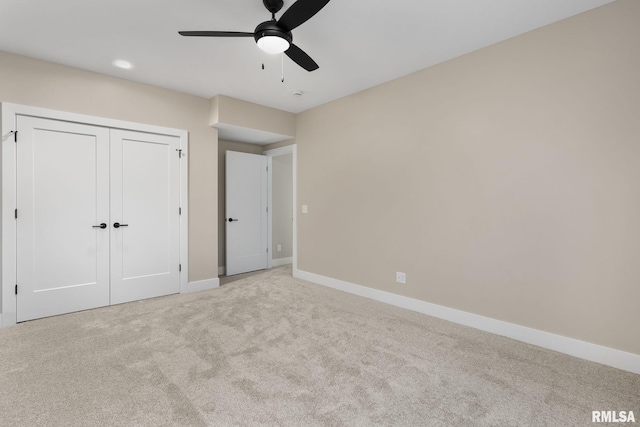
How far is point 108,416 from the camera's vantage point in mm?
1729

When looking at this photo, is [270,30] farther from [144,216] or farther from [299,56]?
[144,216]

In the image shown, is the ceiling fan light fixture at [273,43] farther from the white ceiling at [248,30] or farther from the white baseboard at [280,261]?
the white baseboard at [280,261]

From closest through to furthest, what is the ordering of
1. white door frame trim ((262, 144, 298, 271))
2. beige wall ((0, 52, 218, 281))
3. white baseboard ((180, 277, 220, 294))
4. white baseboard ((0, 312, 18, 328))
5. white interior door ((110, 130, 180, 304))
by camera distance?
white baseboard ((0, 312, 18, 328)) → beige wall ((0, 52, 218, 281)) → white interior door ((110, 130, 180, 304)) → white baseboard ((180, 277, 220, 294)) → white door frame trim ((262, 144, 298, 271))

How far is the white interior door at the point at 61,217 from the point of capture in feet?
10.4

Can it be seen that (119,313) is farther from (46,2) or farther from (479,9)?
(479,9)

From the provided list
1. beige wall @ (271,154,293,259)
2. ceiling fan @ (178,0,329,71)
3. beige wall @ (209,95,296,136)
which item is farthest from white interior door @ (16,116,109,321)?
beige wall @ (271,154,293,259)

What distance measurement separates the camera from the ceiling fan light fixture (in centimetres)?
216

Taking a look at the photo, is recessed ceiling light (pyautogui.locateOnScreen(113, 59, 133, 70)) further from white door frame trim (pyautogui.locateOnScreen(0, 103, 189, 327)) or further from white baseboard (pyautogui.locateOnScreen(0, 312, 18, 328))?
white baseboard (pyautogui.locateOnScreen(0, 312, 18, 328))

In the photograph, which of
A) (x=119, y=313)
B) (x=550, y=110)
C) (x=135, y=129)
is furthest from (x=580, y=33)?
(x=119, y=313)

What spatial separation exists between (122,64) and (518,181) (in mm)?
4261

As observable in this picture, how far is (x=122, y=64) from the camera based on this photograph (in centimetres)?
331

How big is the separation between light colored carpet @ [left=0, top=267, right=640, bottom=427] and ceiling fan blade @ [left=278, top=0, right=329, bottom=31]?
245 cm

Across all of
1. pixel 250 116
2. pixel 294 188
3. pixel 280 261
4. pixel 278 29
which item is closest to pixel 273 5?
pixel 278 29

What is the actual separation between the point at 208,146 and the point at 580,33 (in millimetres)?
4312
